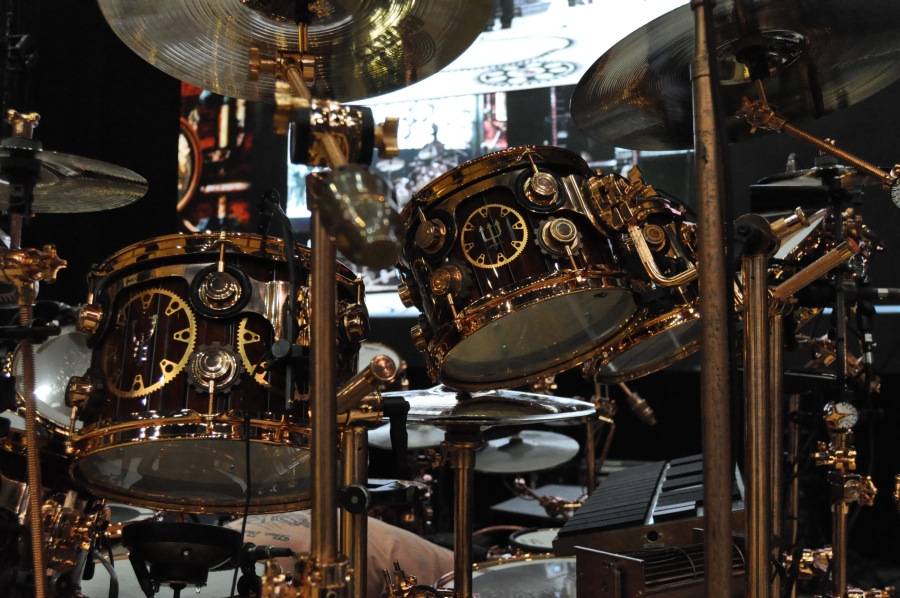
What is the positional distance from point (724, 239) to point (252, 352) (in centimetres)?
85

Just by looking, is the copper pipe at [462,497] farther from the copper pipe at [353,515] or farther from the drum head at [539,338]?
the copper pipe at [353,515]

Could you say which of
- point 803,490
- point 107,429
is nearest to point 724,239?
point 107,429

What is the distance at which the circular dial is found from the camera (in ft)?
5.63

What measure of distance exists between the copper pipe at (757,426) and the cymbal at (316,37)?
630mm

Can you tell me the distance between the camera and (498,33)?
4746 mm

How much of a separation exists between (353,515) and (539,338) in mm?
670

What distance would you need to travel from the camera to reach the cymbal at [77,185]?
54.3 inches

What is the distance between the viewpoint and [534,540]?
3.40 metres

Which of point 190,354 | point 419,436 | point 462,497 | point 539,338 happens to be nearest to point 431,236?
point 539,338

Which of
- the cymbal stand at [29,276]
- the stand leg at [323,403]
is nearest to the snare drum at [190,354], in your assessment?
the cymbal stand at [29,276]

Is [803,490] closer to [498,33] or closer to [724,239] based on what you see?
[498,33]

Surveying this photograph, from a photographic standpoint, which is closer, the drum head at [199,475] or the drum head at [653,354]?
the drum head at [199,475]

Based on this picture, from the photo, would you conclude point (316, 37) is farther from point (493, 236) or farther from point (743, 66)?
point (743, 66)

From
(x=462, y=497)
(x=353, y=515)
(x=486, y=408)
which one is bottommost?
(x=462, y=497)
